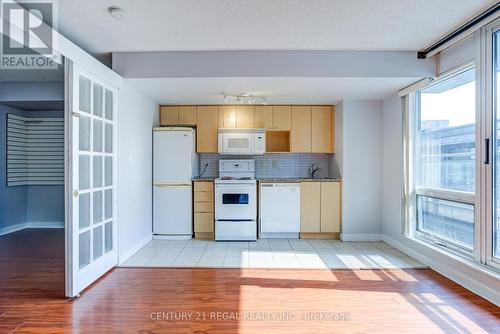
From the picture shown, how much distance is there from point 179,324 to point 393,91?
3532 mm

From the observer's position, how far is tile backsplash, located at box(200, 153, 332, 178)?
16.3 feet

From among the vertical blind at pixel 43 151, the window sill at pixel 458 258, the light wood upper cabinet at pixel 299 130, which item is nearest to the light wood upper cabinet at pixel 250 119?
the light wood upper cabinet at pixel 299 130

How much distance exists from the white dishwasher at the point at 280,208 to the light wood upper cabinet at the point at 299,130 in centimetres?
65

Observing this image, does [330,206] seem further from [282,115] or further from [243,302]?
[243,302]

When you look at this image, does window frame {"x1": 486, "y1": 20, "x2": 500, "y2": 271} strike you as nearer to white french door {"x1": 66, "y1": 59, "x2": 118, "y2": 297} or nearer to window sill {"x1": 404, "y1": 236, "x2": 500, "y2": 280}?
window sill {"x1": 404, "y1": 236, "x2": 500, "y2": 280}

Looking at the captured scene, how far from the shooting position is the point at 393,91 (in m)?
3.79

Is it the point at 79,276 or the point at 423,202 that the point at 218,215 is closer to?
the point at 79,276

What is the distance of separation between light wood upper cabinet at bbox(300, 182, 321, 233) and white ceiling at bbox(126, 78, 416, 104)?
1.27 m

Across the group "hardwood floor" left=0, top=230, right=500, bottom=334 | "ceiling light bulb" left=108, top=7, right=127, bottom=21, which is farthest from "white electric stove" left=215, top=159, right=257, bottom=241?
"ceiling light bulb" left=108, top=7, right=127, bottom=21

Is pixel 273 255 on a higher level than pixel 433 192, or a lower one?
lower

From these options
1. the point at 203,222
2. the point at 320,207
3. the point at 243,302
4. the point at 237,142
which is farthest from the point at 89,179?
the point at 320,207

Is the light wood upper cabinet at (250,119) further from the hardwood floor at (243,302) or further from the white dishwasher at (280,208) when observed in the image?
the hardwood floor at (243,302)

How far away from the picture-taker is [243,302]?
2.40 m

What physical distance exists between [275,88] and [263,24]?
1145mm
